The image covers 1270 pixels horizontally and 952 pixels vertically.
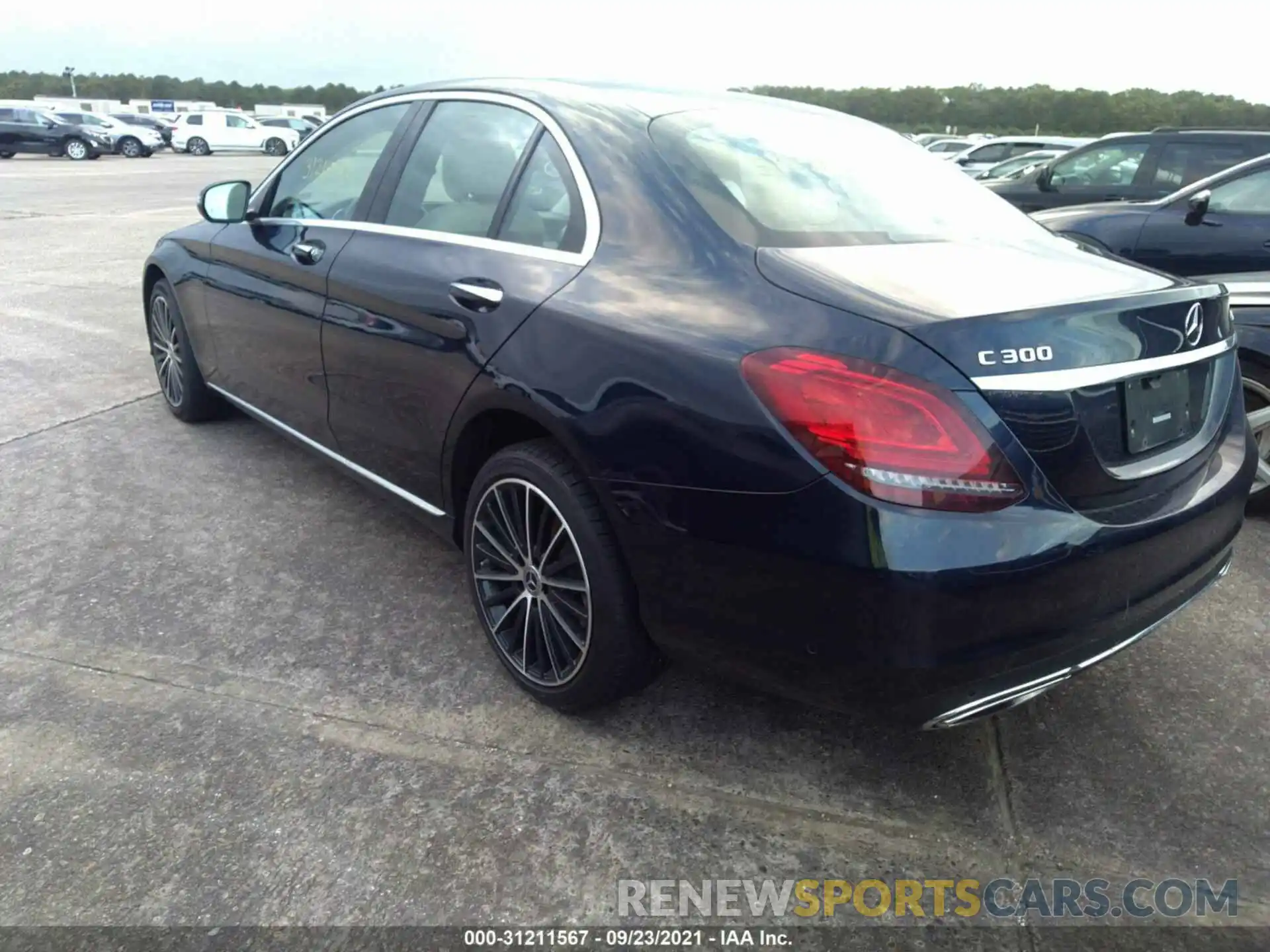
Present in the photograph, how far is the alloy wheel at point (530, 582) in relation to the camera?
253 centimetres

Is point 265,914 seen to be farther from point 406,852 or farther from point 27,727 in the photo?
point 27,727

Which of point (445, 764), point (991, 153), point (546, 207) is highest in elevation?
point (991, 153)

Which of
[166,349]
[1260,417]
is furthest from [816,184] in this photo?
[166,349]

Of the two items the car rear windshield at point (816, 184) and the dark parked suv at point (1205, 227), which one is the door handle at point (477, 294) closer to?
the car rear windshield at point (816, 184)

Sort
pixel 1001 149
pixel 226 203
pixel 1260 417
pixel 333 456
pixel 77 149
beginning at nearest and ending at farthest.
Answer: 1. pixel 333 456
2. pixel 1260 417
3. pixel 226 203
4. pixel 1001 149
5. pixel 77 149

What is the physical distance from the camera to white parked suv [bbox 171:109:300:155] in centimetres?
4131

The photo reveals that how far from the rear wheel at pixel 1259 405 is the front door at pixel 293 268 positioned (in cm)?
343

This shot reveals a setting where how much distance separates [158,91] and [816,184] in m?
105

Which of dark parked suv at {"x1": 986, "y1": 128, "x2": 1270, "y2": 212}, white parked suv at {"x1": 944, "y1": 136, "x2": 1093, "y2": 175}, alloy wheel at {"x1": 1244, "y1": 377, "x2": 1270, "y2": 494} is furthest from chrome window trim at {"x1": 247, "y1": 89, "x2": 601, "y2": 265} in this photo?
white parked suv at {"x1": 944, "y1": 136, "x2": 1093, "y2": 175}

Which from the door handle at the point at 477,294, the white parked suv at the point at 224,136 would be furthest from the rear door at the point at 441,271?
the white parked suv at the point at 224,136

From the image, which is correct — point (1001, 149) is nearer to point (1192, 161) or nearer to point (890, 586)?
point (1192, 161)

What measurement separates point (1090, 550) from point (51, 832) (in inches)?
93.7

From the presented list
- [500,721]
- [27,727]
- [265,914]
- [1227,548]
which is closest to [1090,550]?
[1227,548]

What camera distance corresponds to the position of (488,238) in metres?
2.80
